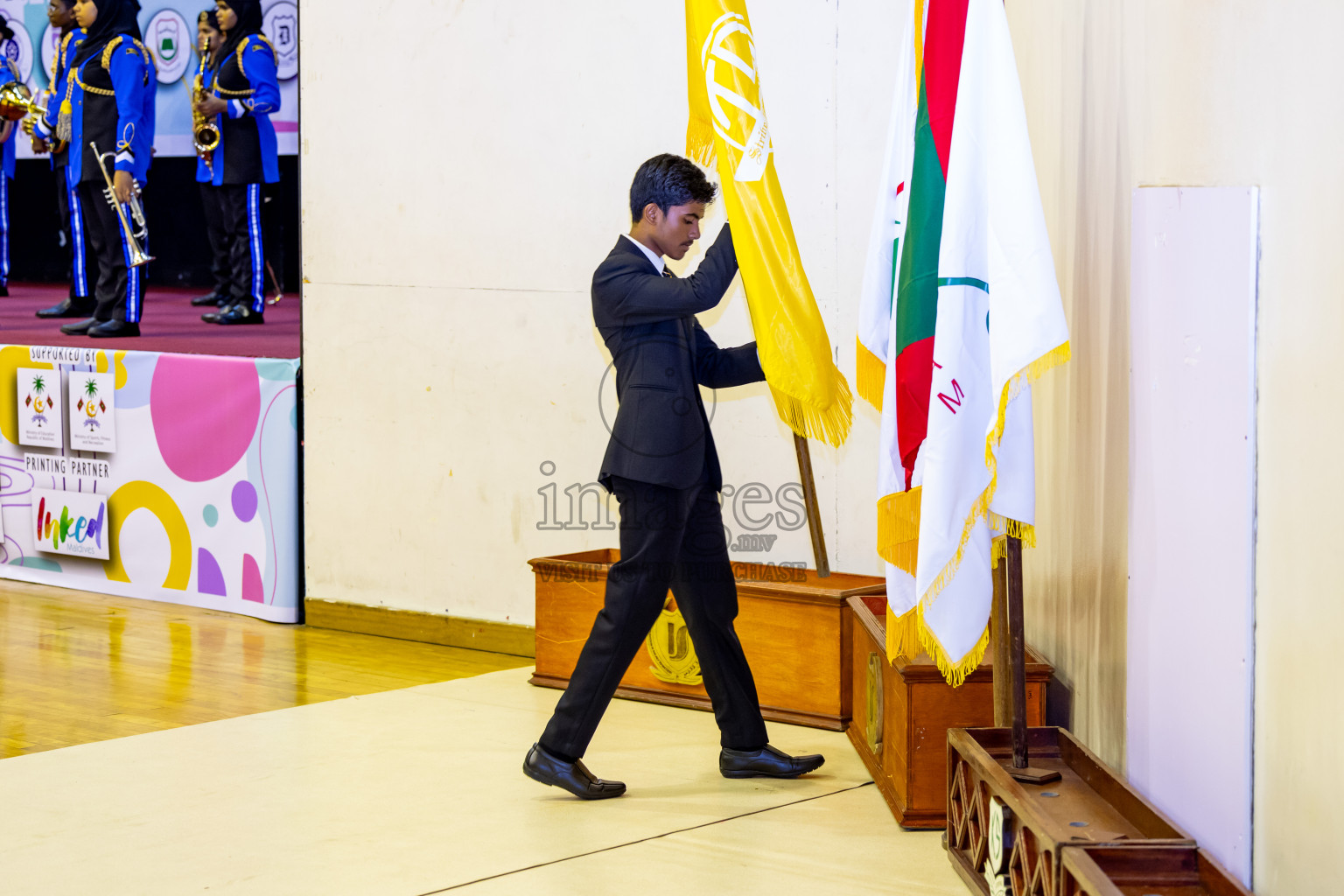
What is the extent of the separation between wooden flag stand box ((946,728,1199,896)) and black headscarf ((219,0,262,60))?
420 cm

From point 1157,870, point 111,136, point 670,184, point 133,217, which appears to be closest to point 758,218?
point 670,184

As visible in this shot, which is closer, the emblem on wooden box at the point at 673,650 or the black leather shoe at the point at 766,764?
the black leather shoe at the point at 766,764

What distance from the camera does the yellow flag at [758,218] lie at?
131 inches

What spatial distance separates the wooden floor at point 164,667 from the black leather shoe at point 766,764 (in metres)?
1.50

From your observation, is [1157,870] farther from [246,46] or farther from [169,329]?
[169,329]

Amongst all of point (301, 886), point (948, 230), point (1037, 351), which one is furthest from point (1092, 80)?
point (301, 886)

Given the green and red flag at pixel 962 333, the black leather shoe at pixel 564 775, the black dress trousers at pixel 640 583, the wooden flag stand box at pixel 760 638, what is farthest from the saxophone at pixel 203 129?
the green and red flag at pixel 962 333

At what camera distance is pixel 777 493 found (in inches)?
179

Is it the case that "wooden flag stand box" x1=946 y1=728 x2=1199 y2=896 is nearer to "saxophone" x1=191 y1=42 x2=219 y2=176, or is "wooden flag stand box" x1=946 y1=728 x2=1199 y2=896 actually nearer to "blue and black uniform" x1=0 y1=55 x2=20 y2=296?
"saxophone" x1=191 y1=42 x2=219 y2=176

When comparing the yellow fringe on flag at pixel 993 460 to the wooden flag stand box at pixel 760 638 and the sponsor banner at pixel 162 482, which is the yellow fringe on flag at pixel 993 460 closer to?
the wooden flag stand box at pixel 760 638

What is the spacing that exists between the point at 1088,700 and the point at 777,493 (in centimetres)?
161

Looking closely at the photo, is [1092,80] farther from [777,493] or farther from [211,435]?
[211,435]

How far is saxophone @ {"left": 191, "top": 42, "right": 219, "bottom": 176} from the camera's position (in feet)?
18.7

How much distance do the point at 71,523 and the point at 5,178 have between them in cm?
165
